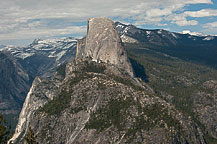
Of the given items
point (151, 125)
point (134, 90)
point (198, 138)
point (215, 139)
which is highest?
point (134, 90)

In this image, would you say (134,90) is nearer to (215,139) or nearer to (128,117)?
(128,117)

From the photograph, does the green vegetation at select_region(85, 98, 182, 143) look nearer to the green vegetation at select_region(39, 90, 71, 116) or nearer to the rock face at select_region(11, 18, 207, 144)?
the rock face at select_region(11, 18, 207, 144)

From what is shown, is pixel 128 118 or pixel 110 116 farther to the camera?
pixel 110 116

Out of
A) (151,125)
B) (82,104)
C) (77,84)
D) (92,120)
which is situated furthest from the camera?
(77,84)

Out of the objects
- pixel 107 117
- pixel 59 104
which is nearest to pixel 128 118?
pixel 107 117

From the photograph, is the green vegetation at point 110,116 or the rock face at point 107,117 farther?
the green vegetation at point 110,116

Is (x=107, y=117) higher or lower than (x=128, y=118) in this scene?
lower

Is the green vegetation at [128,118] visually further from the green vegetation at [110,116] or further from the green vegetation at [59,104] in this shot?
the green vegetation at [59,104]

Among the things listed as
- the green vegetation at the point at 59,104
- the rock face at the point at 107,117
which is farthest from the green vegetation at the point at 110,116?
the green vegetation at the point at 59,104

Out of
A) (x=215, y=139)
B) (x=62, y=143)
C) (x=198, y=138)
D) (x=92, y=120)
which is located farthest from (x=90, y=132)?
(x=215, y=139)

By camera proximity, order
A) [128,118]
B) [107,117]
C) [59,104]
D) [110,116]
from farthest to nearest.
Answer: [59,104] → [110,116] → [107,117] → [128,118]

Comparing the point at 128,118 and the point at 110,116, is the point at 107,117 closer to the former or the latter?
the point at 110,116
